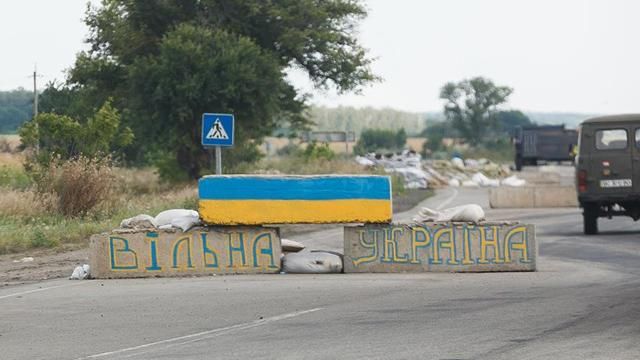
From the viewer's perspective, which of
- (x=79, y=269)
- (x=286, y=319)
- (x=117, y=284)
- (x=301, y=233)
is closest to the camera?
(x=286, y=319)

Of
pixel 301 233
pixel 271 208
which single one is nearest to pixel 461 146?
pixel 301 233

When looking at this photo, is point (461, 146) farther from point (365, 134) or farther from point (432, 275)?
point (432, 275)

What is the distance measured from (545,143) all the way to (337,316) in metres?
→ 75.4

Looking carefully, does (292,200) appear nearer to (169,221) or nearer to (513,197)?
(169,221)

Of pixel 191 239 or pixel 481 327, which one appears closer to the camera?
pixel 481 327

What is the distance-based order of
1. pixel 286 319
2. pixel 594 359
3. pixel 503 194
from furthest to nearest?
pixel 503 194 < pixel 286 319 < pixel 594 359

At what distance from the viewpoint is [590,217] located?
26.2 metres

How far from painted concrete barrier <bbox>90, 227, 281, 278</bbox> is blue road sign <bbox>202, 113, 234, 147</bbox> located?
23.6 feet

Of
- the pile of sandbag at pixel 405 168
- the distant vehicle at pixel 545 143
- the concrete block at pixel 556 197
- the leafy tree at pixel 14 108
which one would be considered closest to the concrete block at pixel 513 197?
the concrete block at pixel 556 197

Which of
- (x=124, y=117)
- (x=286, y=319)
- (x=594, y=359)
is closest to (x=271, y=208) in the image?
(x=286, y=319)

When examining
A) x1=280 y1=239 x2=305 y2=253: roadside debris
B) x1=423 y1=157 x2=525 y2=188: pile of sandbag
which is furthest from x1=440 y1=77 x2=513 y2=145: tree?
x1=280 y1=239 x2=305 y2=253: roadside debris

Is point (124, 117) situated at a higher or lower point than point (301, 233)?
higher

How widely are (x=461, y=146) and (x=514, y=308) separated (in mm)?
152218

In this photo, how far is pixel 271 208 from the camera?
57.1 feet
